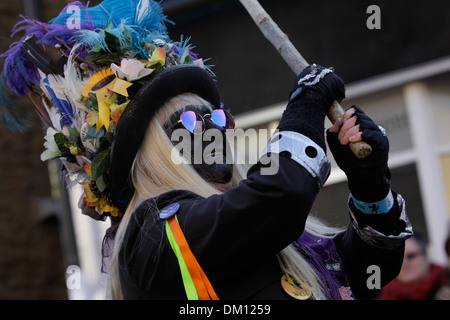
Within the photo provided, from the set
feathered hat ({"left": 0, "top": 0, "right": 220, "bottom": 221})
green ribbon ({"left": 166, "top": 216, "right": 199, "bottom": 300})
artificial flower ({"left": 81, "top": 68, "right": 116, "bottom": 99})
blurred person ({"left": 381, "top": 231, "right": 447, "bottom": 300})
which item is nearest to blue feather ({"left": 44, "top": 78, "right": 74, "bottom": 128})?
feathered hat ({"left": 0, "top": 0, "right": 220, "bottom": 221})

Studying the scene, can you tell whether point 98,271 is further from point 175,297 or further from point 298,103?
point 298,103

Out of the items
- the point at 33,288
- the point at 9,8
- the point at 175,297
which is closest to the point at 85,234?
the point at 33,288

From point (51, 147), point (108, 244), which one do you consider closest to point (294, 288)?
point (108, 244)

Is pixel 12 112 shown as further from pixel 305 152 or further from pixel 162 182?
pixel 305 152

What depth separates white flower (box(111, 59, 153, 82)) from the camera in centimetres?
212

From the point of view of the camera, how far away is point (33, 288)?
5996mm

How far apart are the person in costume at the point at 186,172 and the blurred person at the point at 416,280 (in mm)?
1475

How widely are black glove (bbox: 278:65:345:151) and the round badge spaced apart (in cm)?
41

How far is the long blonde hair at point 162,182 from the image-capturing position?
1.98 meters

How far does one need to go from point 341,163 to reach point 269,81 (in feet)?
13.5

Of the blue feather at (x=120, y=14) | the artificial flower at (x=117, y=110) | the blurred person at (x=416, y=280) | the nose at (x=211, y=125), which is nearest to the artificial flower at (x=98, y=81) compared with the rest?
the artificial flower at (x=117, y=110)

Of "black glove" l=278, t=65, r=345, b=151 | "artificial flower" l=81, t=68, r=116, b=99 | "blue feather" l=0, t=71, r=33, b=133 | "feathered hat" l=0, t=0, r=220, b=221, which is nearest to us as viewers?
"black glove" l=278, t=65, r=345, b=151

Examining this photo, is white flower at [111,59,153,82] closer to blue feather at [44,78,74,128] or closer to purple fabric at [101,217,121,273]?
blue feather at [44,78,74,128]

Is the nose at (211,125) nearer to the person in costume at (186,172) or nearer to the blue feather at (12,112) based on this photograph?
the person in costume at (186,172)
